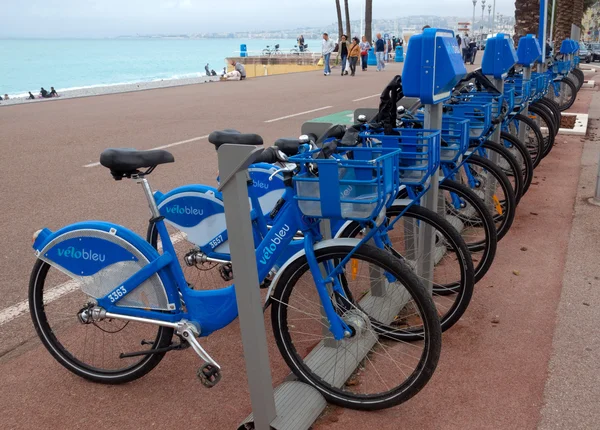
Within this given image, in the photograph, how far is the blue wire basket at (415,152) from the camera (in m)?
3.06

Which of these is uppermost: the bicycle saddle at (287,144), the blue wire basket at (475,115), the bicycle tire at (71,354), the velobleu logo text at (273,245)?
the bicycle saddle at (287,144)

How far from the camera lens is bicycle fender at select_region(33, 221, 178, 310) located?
296cm

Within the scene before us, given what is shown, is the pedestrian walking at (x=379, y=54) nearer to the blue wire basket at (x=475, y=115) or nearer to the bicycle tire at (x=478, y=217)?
the blue wire basket at (x=475, y=115)

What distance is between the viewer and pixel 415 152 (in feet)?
10.4

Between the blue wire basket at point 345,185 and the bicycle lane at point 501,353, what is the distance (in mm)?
1003

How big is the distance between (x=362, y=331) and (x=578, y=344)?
1.37 metres

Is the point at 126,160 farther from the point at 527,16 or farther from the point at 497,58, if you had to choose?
the point at 527,16

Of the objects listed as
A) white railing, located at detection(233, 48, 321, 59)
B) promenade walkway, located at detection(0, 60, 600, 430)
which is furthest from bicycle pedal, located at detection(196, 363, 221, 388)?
white railing, located at detection(233, 48, 321, 59)

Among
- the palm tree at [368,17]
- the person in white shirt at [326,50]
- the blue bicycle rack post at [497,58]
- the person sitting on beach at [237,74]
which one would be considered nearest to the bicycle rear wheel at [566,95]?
the blue bicycle rack post at [497,58]

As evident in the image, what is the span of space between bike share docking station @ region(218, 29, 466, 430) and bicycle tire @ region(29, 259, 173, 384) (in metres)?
0.68

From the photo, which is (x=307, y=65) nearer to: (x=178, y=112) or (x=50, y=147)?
(x=178, y=112)

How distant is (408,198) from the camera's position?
11.4ft

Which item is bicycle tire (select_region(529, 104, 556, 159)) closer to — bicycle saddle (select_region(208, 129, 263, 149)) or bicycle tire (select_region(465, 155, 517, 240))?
bicycle tire (select_region(465, 155, 517, 240))

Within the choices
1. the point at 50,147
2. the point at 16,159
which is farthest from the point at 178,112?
the point at 16,159
